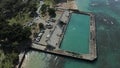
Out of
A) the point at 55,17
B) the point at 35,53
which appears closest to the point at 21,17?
the point at 55,17

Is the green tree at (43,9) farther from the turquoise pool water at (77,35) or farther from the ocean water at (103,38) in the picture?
the ocean water at (103,38)

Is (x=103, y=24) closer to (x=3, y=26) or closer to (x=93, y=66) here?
(x=93, y=66)

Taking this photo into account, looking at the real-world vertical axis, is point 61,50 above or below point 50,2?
above

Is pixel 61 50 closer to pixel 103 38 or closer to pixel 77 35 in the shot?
pixel 77 35

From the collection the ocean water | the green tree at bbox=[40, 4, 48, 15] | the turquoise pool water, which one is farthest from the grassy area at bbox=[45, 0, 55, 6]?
the ocean water

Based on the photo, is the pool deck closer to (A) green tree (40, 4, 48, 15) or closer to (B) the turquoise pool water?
(B) the turquoise pool water

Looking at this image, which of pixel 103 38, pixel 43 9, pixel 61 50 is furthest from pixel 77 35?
pixel 43 9
